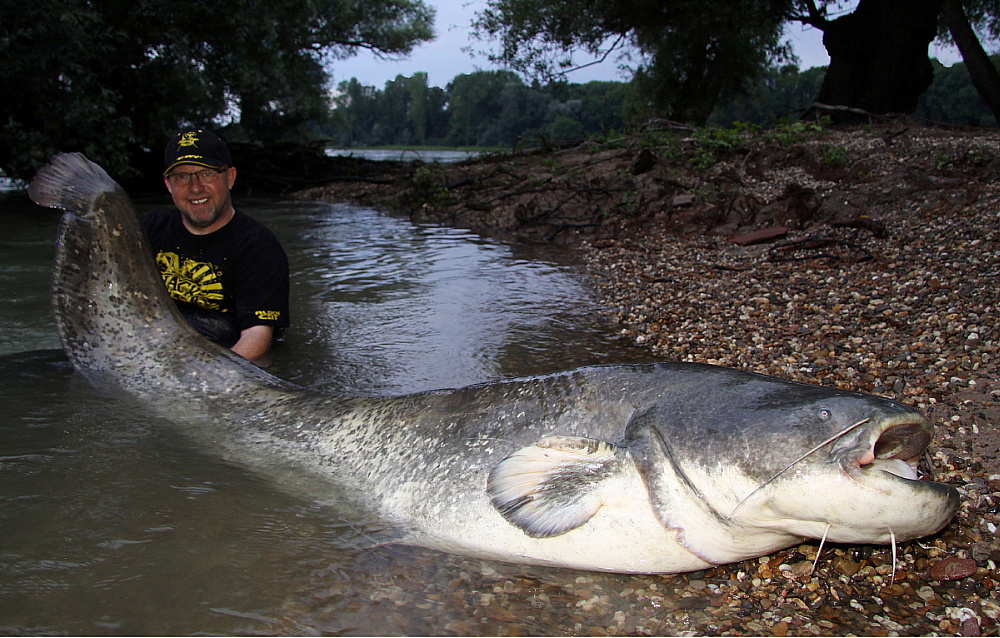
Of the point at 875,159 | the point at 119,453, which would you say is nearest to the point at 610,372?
the point at 119,453

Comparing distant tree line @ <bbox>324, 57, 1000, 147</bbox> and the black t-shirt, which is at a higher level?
distant tree line @ <bbox>324, 57, 1000, 147</bbox>

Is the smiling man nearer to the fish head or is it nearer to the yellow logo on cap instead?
the yellow logo on cap

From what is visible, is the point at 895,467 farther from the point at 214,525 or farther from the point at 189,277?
the point at 189,277

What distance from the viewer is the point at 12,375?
390 centimetres

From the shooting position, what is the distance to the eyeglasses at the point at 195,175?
4.12 metres

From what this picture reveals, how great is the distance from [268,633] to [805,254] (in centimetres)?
590

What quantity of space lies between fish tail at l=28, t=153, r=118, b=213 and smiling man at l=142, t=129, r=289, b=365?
627 mm

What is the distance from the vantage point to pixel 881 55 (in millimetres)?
14008

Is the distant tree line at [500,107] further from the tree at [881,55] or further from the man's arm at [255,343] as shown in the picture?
the man's arm at [255,343]

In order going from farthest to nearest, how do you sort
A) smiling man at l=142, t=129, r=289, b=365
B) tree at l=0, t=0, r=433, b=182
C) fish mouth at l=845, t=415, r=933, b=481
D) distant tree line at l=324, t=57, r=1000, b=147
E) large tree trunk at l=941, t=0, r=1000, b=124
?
1. distant tree line at l=324, t=57, r=1000, b=147
2. large tree trunk at l=941, t=0, r=1000, b=124
3. tree at l=0, t=0, r=433, b=182
4. smiling man at l=142, t=129, r=289, b=365
5. fish mouth at l=845, t=415, r=933, b=481

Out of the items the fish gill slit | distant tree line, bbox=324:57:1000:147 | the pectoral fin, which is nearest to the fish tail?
the pectoral fin

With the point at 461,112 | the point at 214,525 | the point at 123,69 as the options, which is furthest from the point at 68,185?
the point at 461,112

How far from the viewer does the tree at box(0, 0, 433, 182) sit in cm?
1028

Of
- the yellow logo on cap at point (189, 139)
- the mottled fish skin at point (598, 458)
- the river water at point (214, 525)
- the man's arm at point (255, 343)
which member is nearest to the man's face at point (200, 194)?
the yellow logo on cap at point (189, 139)
